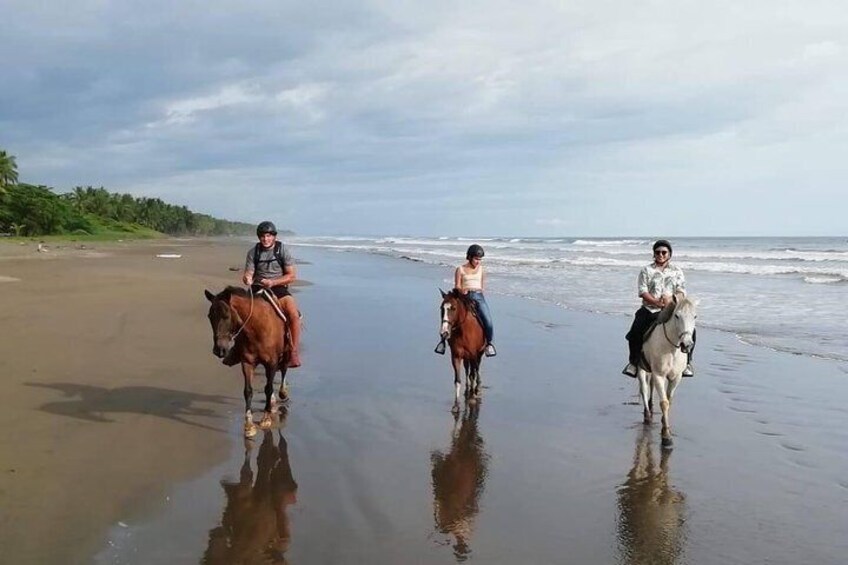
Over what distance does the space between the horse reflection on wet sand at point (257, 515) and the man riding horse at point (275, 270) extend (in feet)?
6.22

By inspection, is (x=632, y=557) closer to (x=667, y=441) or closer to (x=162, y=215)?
(x=667, y=441)

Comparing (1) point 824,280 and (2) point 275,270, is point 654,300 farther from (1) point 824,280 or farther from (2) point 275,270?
(1) point 824,280

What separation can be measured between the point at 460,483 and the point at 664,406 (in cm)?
253

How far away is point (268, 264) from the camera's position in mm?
7840

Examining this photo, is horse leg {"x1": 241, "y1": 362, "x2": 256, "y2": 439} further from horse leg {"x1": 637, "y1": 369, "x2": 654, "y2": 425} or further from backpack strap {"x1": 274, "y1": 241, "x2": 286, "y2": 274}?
horse leg {"x1": 637, "y1": 369, "x2": 654, "y2": 425}

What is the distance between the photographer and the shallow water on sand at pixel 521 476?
4363 millimetres

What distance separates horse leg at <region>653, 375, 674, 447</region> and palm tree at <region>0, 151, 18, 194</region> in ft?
242

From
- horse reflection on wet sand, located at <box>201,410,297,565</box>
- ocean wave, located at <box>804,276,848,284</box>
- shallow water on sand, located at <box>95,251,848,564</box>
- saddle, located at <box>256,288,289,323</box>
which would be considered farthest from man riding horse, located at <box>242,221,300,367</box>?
ocean wave, located at <box>804,276,848,284</box>

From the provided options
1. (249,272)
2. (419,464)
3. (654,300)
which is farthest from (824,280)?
(419,464)

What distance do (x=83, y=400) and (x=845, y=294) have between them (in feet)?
71.8

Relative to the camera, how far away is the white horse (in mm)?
6578

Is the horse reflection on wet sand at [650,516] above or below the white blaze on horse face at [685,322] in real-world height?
below

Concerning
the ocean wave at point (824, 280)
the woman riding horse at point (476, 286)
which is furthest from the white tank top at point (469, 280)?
the ocean wave at point (824, 280)

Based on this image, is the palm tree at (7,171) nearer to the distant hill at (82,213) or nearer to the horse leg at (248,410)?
the distant hill at (82,213)
